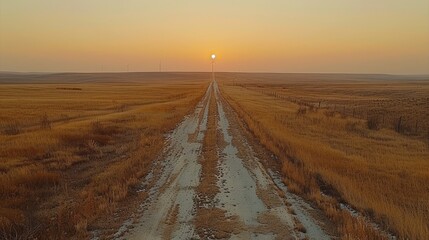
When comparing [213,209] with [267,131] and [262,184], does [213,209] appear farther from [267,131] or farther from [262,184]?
[267,131]

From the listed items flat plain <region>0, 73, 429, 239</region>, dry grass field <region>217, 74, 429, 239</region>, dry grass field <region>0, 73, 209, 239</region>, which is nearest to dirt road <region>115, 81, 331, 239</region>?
flat plain <region>0, 73, 429, 239</region>

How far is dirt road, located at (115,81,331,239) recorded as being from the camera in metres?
7.34

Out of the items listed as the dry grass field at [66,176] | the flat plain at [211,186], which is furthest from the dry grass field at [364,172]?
the dry grass field at [66,176]

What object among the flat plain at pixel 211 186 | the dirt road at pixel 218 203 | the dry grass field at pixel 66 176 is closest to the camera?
the dirt road at pixel 218 203

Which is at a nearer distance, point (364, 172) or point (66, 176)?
point (66, 176)

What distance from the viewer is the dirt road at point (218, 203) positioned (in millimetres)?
7336

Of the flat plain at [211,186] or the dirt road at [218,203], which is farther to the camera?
the flat plain at [211,186]

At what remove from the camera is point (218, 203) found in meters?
9.17

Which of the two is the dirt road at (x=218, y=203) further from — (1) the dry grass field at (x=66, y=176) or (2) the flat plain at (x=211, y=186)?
(1) the dry grass field at (x=66, y=176)

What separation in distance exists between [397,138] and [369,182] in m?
11.9

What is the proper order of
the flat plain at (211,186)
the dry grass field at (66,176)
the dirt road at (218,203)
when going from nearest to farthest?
the dirt road at (218,203) < the flat plain at (211,186) < the dry grass field at (66,176)

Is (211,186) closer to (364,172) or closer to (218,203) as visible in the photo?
(218,203)

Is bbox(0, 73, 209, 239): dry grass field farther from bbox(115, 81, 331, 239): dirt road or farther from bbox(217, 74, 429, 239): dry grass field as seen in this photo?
bbox(217, 74, 429, 239): dry grass field

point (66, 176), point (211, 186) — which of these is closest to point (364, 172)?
point (211, 186)
